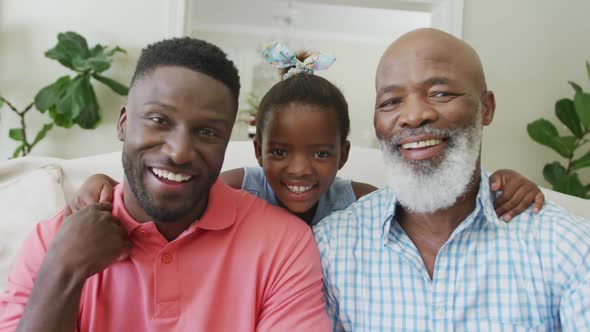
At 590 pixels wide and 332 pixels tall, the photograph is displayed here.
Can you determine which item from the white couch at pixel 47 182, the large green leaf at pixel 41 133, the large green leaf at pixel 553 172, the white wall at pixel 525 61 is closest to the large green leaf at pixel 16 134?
the large green leaf at pixel 41 133

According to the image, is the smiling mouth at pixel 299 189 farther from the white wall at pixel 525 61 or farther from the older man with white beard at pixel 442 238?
the white wall at pixel 525 61

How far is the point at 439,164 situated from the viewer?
125 centimetres

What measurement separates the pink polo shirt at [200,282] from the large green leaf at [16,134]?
2334 mm

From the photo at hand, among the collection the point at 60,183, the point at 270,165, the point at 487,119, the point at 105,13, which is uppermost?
the point at 105,13

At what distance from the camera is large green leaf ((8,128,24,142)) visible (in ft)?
10.2

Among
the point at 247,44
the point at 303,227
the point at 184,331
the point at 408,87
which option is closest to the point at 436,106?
the point at 408,87

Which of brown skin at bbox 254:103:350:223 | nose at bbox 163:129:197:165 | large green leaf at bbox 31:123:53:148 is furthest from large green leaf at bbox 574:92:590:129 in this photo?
large green leaf at bbox 31:123:53:148

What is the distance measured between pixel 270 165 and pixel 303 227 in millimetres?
322

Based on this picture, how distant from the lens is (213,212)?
3.90 feet

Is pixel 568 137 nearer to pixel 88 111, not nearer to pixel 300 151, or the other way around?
pixel 300 151

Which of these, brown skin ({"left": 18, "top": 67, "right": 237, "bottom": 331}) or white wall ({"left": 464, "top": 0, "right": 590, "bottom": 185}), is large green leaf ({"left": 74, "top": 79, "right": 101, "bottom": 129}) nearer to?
brown skin ({"left": 18, "top": 67, "right": 237, "bottom": 331})

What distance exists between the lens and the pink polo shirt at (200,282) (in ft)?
3.54

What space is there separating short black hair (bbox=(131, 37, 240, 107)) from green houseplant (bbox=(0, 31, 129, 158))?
6.77ft

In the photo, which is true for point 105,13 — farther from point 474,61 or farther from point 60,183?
point 474,61
